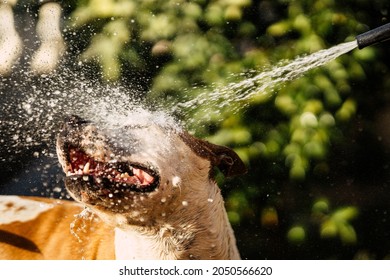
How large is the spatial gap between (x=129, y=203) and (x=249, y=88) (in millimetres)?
973

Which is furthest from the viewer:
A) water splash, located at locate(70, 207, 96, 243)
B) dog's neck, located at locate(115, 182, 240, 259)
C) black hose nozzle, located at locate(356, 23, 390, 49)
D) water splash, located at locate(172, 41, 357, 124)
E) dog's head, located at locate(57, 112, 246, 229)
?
water splash, located at locate(172, 41, 357, 124)

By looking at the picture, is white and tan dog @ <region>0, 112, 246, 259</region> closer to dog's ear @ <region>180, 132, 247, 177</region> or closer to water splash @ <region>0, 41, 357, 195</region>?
dog's ear @ <region>180, 132, 247, 177</region>

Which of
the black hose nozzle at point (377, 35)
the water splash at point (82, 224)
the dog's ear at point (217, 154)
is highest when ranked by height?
the black hose nozzle at point (377, 35)

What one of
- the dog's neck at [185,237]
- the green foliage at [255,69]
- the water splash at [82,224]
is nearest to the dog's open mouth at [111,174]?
the dog's neck at [185,237]

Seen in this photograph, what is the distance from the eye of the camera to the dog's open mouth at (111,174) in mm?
2477

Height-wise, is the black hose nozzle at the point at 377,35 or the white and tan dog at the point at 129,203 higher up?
the black hose nozzle at the point at 377,35

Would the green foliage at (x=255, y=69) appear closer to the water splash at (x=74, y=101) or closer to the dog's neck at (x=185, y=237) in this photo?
the water splash at (x=74, y=101)

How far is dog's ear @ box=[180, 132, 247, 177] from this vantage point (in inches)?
109

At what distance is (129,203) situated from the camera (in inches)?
99.5

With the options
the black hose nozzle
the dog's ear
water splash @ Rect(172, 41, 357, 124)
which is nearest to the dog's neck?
the dog's ear

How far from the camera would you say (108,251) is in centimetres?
288

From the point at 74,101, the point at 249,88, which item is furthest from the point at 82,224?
the point at 249,88

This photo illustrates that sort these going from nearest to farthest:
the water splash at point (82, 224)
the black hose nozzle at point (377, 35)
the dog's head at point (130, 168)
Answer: the black hose nozzle at point (377, 35), the dog's head at point (130, 168), the water splash at point (82, 224)

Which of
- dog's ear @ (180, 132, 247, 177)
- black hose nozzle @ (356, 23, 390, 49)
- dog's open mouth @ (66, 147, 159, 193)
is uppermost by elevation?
black hose nozzle @ (356, 23, 390, 49)
